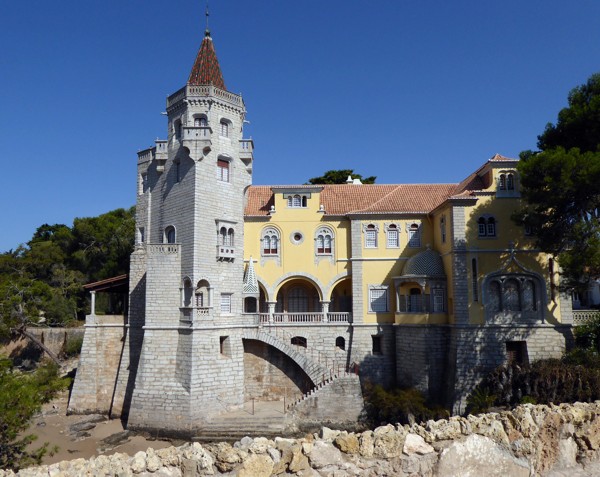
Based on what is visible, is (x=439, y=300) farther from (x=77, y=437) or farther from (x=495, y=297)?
(x=77, y=437)

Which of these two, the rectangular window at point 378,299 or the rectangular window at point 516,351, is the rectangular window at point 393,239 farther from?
the rectangular window at point 516,351

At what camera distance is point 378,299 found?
28016mm

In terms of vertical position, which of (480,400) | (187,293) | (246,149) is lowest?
(480,400)

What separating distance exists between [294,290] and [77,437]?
14.7m

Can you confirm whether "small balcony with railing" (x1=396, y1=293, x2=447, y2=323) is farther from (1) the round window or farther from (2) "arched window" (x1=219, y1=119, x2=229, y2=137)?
(2) "arched window" (x1=219, y1=119, x2=229, y2=137)

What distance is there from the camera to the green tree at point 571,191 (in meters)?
20.2

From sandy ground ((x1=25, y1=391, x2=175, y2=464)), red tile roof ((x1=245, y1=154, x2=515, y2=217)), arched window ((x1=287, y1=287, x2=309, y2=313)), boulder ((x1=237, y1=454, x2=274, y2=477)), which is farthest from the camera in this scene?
arched window ((x1=287, y1=287, x2=309, y2=313))

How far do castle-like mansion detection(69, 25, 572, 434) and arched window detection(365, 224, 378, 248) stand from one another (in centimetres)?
9

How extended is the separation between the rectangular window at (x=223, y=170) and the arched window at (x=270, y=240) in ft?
14.3

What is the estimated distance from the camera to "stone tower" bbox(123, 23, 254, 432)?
78.6ft

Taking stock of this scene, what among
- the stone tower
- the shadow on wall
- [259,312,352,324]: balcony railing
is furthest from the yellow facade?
the shadow on wall

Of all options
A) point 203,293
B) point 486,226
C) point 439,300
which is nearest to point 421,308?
point 439,300

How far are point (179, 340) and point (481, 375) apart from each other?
1541 centimetres

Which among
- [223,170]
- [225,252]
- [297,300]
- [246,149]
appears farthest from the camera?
[297,300]
